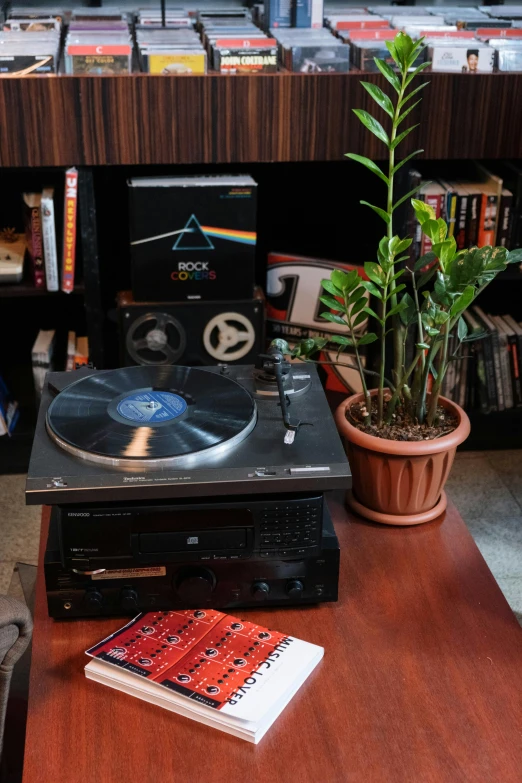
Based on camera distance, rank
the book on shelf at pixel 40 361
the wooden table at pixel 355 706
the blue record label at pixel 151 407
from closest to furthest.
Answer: the wooden table at pixel 355 706
the blue record label at pixel 151 407
the book on shelf at pixel 40 361

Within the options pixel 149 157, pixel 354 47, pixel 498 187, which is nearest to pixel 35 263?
pixel 149 157

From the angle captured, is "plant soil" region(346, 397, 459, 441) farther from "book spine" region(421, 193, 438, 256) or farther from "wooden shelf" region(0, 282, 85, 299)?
"wooden shelf" region(0, 282, 85, 299)

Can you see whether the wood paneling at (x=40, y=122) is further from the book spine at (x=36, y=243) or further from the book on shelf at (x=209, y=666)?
the book on shelf at (x=209, y=666)

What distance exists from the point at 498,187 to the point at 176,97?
946 mm

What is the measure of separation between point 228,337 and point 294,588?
1261 mm

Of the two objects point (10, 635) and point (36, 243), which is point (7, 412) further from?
point (10, 635)

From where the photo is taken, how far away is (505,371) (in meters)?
2.75

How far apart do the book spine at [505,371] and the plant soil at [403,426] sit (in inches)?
45.2

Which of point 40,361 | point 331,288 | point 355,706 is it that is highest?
point 331,288

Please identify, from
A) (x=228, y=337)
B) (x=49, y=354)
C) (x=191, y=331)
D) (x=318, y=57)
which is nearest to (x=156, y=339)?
(x=191, y=331)

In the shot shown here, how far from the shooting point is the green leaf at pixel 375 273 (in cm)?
155

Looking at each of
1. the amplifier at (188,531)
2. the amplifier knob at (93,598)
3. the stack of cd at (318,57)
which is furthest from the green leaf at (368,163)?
the stack of cd at (318,57)

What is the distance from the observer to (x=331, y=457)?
1303 mm

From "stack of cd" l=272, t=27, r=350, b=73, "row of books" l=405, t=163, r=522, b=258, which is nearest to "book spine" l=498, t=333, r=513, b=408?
"row of books" l=405, t=163, r=522, b=258
